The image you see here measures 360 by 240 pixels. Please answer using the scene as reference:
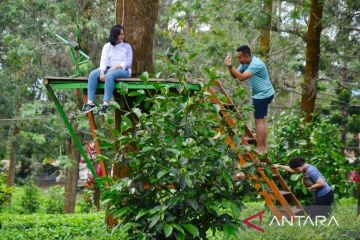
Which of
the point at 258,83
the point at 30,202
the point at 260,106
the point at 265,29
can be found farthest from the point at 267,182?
the point at 30,202

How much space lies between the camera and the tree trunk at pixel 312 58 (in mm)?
13055

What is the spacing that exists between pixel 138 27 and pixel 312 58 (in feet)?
20.6

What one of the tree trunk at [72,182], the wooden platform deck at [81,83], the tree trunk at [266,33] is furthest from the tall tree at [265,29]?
the wooden platform deck at [81,83]

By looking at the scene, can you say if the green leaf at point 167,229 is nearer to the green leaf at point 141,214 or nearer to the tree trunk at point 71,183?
the green leaf at point 141,214

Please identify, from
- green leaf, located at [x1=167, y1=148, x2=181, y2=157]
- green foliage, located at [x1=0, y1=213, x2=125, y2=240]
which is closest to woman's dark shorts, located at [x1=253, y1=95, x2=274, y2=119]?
green foliage, located at [x1=0, y1=213, x2=125, y2=240]

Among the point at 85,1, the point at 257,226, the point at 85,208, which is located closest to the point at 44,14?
the point at 85,1

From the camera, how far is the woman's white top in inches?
297

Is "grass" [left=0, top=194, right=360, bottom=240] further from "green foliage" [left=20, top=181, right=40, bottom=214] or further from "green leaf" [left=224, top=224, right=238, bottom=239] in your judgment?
"green foliage" [left=20, top=181, right=40, bottom=214]

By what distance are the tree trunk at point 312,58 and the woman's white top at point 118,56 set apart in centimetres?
626

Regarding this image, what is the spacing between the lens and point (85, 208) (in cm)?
1838

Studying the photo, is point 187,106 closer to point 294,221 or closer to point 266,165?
point 266,165

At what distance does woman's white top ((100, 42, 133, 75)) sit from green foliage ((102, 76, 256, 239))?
1.83 metres

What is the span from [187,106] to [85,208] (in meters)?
13.3

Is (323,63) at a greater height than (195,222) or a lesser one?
greater
